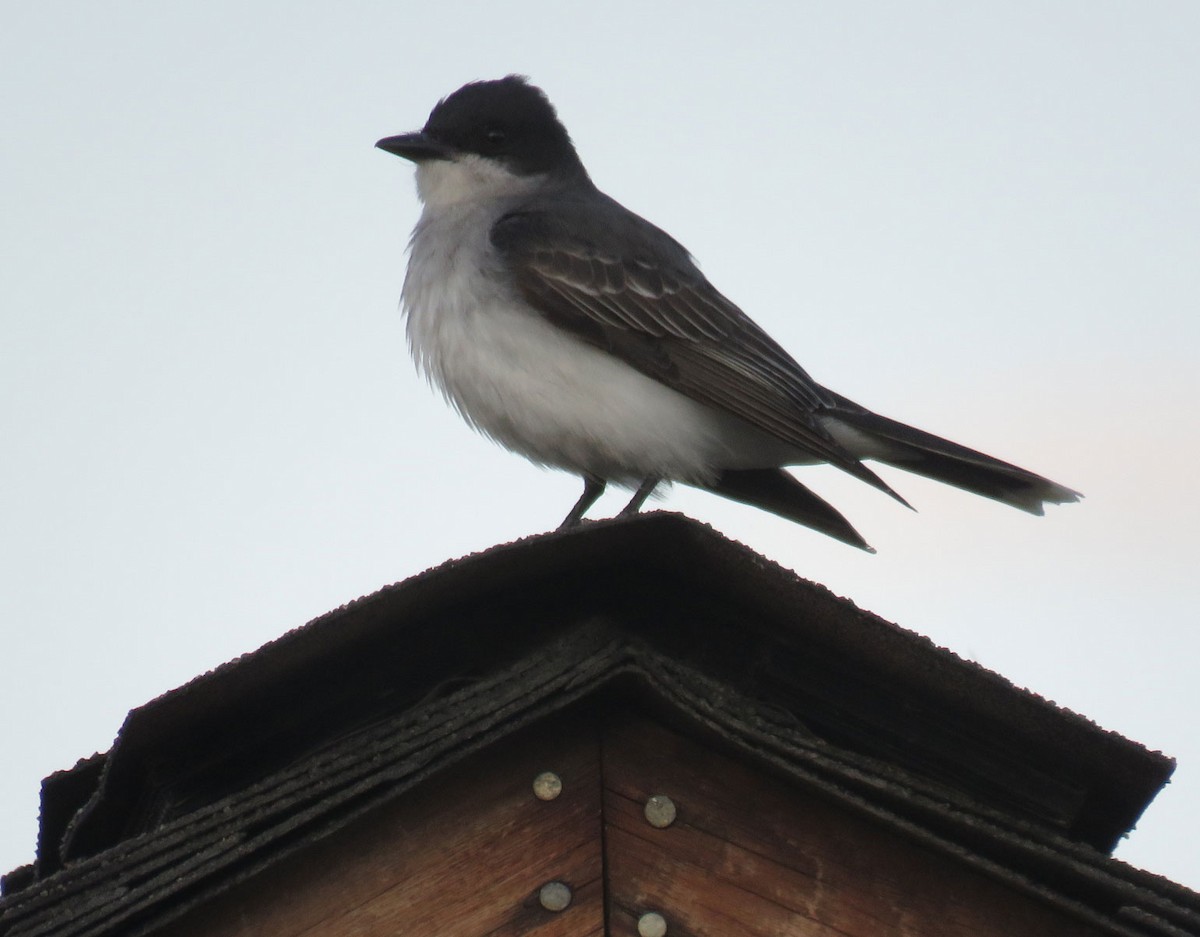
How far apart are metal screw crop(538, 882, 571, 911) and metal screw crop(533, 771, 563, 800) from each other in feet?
0.64

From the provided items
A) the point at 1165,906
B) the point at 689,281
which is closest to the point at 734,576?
the point at 1165,906

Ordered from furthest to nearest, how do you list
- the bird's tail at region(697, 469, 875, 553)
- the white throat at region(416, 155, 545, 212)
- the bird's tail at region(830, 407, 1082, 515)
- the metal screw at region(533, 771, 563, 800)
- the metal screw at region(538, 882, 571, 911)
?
1. the white throat at region(416, 155, 545, 212)
2. the bird's tail at region(697, 469, 875, 553)
3. the bird's tail at region(830, 407, 1082, 515)
4. the metal screw at region(533, 771, 563, 800)
5. the metal screw at region(538, 882, 571, 911)

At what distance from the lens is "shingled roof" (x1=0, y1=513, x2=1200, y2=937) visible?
147 inches

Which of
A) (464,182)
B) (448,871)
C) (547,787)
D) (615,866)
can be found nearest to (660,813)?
(615,866)

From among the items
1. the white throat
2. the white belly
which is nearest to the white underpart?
the white belly

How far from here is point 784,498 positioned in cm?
712

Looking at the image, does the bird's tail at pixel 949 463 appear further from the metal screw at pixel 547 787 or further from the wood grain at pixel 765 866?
the metal screw at pixel 547 787

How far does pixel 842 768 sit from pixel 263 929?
1302 millimetres

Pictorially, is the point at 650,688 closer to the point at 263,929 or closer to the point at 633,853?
the point at 633,853

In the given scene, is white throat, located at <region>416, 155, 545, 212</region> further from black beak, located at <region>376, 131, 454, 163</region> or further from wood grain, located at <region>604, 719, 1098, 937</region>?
wood grain, located at <region>604, 719, 1098, 937</region>

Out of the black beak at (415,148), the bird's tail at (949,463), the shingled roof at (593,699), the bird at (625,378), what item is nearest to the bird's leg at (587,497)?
the bird at (625,378)

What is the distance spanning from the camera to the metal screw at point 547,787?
3836 mm

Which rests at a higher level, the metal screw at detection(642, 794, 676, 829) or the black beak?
the black beak

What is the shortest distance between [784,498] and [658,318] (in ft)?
3.07
